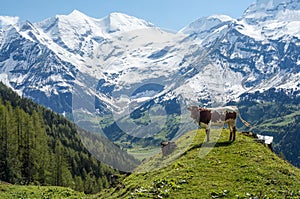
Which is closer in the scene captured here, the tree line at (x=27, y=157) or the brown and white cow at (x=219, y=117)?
the brown and white cow at (x=219, y=117)

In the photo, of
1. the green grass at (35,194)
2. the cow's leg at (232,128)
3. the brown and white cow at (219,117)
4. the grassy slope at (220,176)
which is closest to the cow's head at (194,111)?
the brown and white cow at (219,117)

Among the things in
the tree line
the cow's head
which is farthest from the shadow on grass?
the tree line

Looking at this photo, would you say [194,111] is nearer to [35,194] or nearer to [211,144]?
[211,144]

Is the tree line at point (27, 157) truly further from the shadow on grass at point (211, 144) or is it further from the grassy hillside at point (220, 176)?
the grassy hillside at point (220, 176)

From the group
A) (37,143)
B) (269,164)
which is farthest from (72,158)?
(269,164)

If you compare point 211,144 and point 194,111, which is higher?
point 194,111

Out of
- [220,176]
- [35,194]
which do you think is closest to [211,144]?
[220,176]

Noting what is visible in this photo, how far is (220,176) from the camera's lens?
A: 2752cm

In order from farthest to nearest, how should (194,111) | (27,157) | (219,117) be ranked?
(27,157)
(194,111)
(219,117)

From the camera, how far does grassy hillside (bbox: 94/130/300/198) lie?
82.8 ft

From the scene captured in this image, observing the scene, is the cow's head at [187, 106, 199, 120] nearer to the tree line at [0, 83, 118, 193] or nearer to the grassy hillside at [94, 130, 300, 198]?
the grassy hillside at [94, 130, 300, 198]

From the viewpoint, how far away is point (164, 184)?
26750 mm

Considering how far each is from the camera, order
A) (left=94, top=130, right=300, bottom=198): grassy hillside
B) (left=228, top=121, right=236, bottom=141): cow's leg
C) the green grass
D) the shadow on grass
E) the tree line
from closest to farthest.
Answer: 1. (left=94, top=130, right=300, bottom=198): grassy hillside
2. the shadow on grass
3. (left=228, top=121, right=236, bottom=141): cow's leg
4. the green grass
5. the tree line

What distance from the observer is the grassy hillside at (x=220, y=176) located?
25.2 metres
